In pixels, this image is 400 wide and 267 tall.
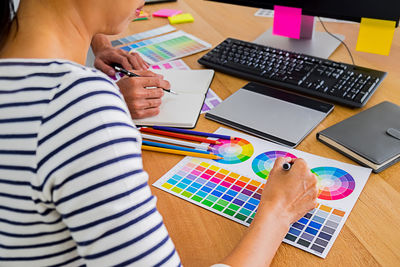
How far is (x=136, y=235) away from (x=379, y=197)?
45 cm

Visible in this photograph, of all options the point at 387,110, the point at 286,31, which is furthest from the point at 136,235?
the point at 286,31

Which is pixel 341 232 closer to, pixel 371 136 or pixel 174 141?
pixel 371 136

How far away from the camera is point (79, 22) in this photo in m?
0.63

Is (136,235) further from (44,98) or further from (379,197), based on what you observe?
(379,197)

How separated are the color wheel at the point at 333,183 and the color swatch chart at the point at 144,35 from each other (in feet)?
2.85

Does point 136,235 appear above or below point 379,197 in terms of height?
above

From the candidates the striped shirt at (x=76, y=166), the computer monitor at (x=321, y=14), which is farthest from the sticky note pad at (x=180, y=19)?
the striped shirt at (x=76, y=166)

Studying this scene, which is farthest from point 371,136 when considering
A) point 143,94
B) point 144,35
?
point 144,35

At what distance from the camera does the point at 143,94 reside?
0.97 m

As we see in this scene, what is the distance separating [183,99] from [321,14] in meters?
0.45

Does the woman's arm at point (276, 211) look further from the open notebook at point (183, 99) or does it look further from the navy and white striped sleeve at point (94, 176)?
the open notebook at point (183, 99)

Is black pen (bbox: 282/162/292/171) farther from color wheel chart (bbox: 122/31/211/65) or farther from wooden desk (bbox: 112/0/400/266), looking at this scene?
color wheel chart (bbox: 122/31/211/65)

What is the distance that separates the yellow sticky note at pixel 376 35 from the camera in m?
1.01

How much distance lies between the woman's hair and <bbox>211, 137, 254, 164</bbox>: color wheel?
1.47 feet
